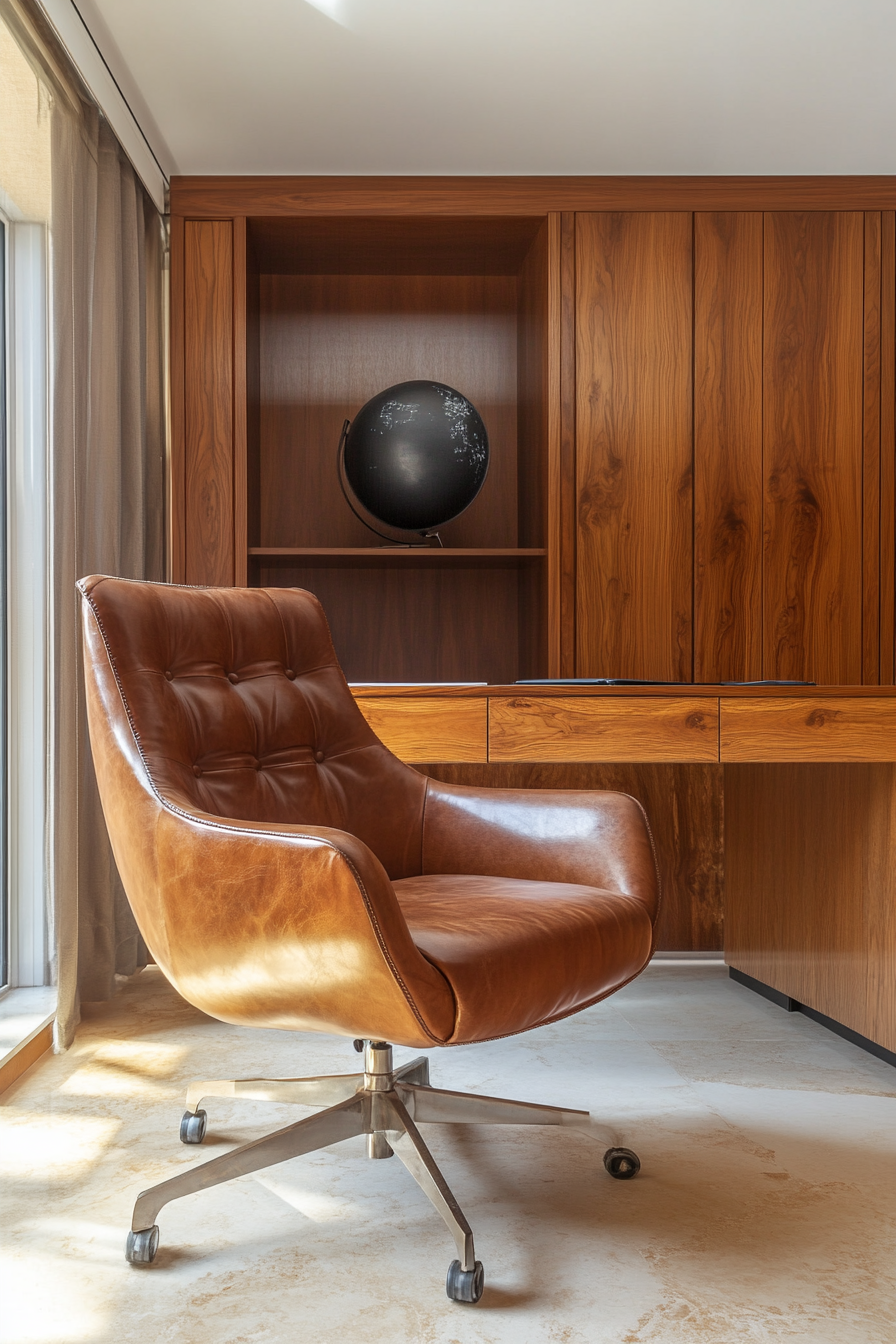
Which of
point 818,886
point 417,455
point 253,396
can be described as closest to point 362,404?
point 253,396

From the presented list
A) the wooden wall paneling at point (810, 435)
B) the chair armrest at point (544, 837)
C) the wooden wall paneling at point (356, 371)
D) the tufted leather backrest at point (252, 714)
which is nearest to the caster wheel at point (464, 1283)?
the chair armrest at point (544, 837)

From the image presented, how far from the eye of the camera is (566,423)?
9.89ft

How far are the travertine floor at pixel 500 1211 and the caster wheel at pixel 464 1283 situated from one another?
0.02 meters

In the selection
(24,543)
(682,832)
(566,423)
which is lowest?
(682,832)

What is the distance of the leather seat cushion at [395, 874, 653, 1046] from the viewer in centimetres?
126

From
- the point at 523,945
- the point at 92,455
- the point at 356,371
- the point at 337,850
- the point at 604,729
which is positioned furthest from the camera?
the point at 356,371

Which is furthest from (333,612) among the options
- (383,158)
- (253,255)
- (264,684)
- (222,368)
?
(264,684)

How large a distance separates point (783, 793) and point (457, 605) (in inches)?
49.3

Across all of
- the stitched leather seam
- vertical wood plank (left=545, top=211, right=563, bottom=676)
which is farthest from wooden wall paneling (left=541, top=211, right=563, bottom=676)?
the stitched leather seam

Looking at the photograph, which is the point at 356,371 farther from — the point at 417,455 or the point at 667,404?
the point at 667,404

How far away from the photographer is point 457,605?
11.1 feet

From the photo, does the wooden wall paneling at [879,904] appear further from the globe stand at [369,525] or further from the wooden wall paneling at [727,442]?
the globe stand at [369,525]

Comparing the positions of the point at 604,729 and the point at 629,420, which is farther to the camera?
the point at 629,420

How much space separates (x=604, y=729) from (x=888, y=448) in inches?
64.3
